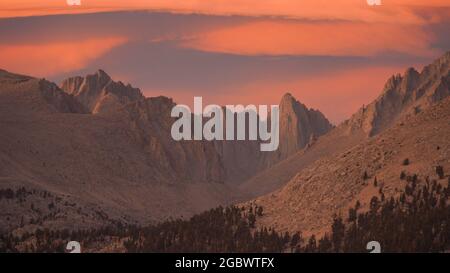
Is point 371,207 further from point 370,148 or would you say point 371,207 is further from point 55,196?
point 55,196

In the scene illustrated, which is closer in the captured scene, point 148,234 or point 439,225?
point 439,225

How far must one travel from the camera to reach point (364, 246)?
87250mm

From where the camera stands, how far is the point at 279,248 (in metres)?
94.7

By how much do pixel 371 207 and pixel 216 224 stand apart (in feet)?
51.8

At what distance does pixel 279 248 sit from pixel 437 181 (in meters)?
15.2

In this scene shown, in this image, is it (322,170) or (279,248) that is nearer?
(279,248)
